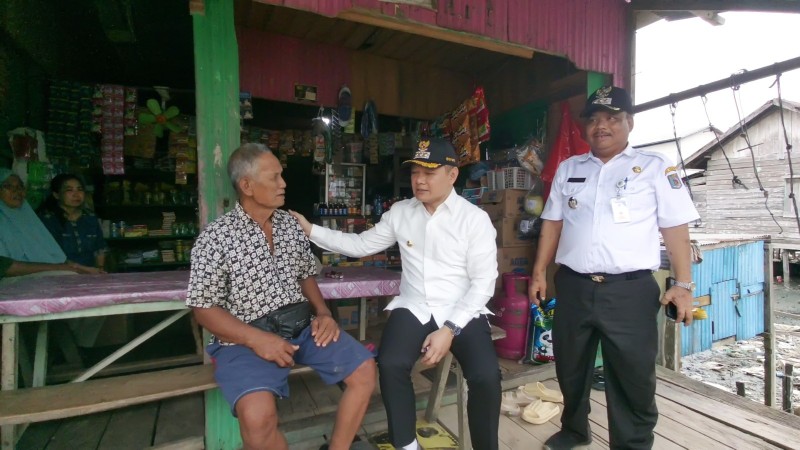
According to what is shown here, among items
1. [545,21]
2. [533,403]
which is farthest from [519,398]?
[545,21]

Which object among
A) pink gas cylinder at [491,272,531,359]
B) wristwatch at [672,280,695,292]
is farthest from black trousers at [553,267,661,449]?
pink gas cylinder at [491,272,531,359]

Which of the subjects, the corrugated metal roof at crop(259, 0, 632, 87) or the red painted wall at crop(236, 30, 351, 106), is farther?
the red painted wall at crop(236, 30, 351, 106)

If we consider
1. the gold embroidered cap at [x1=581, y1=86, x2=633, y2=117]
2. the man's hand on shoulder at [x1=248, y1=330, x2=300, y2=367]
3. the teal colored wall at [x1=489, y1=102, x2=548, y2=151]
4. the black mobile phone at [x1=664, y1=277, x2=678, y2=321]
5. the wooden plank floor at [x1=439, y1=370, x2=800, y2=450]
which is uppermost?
the teal colored wall at [x1=489, y1=102, x2=548, y2=151]

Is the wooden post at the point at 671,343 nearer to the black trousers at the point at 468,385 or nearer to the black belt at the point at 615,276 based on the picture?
the black belt at the point at 615,276

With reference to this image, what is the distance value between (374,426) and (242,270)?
149cm

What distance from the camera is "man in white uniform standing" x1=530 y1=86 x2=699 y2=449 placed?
2.03m

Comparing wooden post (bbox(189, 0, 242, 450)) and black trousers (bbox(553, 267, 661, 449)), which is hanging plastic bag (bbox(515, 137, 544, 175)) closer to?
black trousers (bbox(553, 267, 661, 449))

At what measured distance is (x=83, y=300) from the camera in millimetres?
2045

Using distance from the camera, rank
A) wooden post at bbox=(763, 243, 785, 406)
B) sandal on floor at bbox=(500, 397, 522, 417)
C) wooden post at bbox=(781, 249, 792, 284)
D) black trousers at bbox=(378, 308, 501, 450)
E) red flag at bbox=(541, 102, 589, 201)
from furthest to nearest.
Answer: wooden post at bbox=(781, 249, 792, 284) → wooden post at bbox=(763, 243, 785, 406) → red flag at bbox=(541, 102, 589, 201) → sandal on floor at bbox=(500, 397, 522, 417) → black trousers at bbox=(378, 308, 501, 450)

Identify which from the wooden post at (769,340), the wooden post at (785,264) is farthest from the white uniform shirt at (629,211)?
the wooden post at (785,264)

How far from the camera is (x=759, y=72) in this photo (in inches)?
100

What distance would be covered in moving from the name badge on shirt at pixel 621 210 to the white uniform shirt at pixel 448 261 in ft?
2.19

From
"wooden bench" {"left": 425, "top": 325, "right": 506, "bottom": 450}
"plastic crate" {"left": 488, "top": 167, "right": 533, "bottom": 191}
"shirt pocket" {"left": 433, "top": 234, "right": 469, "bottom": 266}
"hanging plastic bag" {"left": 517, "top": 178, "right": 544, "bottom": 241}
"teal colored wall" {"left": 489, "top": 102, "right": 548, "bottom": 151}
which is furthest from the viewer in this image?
"teal colored wall" {"left": 489, "top": 102, "right": 548, "bottom": 151}

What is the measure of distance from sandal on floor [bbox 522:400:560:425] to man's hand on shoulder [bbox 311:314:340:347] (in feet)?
5.21
